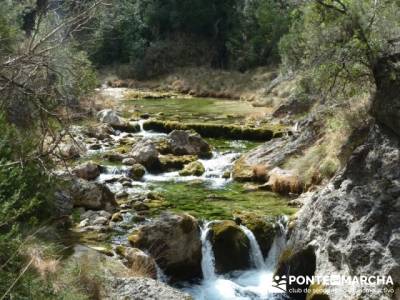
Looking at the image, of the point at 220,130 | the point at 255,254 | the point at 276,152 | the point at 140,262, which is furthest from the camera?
the point at 220,130

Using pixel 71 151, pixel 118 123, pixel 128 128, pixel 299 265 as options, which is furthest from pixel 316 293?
pixel 118 123

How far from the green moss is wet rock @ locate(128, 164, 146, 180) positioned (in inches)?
34.7

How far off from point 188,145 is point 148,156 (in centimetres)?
180

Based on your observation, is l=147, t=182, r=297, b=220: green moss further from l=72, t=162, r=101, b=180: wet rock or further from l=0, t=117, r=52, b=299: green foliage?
l=0, t=117, r=52, b=299: green foliage

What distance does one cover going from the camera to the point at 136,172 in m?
13.4

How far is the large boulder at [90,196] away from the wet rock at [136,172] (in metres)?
3.02

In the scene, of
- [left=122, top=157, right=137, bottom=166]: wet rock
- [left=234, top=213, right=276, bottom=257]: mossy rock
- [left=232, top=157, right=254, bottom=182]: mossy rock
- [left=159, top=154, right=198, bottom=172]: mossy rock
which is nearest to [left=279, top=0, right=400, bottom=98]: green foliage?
[left=234, top=213, right=276, bottom=257]: mossy rock

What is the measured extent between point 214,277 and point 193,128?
10269mm

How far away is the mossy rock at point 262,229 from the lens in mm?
9078

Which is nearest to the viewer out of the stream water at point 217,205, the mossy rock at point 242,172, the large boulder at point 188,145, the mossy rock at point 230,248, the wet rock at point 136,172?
the stream water at point 217,205

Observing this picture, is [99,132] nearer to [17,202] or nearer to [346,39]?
[346,39]

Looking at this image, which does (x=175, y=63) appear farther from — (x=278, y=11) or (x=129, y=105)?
(x=129, y=105)

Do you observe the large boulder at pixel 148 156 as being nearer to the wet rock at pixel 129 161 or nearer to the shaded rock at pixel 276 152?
the wet rock at pixel 129 161

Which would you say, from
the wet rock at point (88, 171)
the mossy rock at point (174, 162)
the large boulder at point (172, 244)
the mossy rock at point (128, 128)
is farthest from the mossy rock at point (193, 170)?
the mossy rock at point (128, 128)
